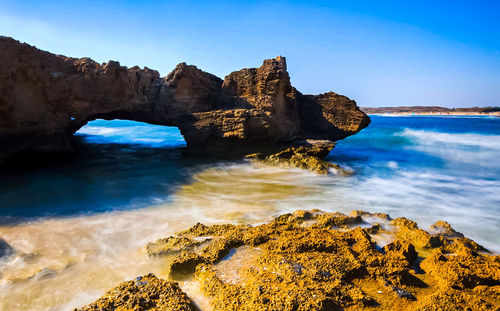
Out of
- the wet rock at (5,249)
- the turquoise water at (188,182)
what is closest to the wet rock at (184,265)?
the wet rock at (5,249)

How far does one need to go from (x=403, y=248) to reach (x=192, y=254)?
2098mm

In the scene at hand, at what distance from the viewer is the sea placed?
2688 millimetres

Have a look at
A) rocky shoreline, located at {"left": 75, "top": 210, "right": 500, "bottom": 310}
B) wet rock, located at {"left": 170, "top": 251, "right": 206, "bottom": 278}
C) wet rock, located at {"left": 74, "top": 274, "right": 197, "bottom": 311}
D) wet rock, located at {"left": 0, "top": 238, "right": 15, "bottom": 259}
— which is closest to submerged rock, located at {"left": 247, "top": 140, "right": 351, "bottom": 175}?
rocky shoreline, located at {"left": 75, "top": 210, "right": 500, "bottom": 310}

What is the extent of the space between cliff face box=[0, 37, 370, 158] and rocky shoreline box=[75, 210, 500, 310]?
19.8 ft

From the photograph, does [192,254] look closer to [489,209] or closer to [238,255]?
[238,255]

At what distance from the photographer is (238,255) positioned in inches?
102

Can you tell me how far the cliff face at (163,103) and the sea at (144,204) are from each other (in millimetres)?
1029

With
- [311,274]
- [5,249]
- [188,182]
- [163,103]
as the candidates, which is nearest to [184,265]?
[311,274]

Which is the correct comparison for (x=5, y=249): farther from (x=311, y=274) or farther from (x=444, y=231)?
(x=444, y=231)

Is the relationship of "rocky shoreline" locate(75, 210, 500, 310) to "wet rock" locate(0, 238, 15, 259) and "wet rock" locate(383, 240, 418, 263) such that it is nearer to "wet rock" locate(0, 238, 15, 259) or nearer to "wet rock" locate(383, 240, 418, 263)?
"wet rock" locate(383, 240, 418, 263)

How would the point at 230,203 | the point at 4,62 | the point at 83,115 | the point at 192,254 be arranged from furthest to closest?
the point at 83,115 < the point at 4,62 < the point at 230,203 < the point at 192,254

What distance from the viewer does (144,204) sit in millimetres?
4980

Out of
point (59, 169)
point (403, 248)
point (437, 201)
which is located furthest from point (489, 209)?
point (59, 169)

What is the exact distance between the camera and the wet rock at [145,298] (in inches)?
73.1
